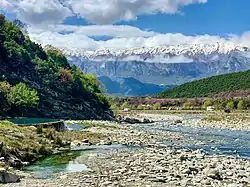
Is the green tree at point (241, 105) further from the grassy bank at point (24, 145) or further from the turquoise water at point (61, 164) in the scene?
the turquoise water at point (61, 164)

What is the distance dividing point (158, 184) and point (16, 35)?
13276 centimetres

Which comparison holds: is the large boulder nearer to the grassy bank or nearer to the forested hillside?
the grassy bank

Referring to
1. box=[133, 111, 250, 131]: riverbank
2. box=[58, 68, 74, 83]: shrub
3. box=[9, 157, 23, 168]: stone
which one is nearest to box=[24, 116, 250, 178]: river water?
box=[9, 157, 23, 168]: stone

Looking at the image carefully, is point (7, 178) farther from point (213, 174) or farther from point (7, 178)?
point (213, 174)

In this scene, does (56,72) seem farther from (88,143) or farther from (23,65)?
(88,143)

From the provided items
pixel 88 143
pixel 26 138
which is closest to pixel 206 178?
pixel 26 138

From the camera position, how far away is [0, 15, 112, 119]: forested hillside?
4478 inches

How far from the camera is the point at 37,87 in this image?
431ft

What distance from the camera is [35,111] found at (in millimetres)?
121312

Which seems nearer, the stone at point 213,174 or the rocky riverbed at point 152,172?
the rocky riverbed at point 152,172

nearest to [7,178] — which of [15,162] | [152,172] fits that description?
[15,162]

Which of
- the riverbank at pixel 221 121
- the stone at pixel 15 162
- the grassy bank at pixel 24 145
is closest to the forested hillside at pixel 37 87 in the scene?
the riverbank at pixel 221 121

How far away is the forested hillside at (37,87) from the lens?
11375 centimetres

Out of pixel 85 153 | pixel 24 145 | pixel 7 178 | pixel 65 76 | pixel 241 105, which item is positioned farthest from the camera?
pixel 241 105
